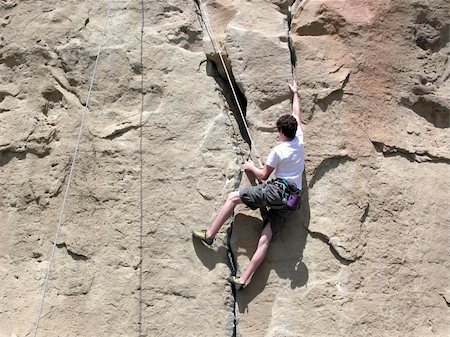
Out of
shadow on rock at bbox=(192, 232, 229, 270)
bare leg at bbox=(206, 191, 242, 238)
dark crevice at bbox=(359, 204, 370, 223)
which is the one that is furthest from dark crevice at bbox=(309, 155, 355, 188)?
shadow on rock at bbox=(192, 232, 229, 270)

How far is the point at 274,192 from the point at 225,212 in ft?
1.28

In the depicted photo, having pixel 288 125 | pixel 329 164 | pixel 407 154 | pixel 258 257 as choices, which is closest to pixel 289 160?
pixel 288 125

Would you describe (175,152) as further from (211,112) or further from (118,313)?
(118,313)

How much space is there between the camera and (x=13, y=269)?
4332 mm

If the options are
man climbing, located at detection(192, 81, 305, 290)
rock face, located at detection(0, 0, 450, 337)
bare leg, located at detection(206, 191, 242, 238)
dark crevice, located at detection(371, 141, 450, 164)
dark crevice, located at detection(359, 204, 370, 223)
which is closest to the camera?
man climbing, located at detection(192, 81, 305, 290)

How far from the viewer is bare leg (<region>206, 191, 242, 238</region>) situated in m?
4.06

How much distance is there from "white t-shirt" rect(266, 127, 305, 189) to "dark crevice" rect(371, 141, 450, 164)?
71 centimetres

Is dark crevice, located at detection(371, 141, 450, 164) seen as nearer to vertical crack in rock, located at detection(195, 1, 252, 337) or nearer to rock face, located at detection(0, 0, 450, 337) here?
rock face, located at detection(0, 0, 450, 337)

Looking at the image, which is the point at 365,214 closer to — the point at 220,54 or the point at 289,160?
the point at 289,160

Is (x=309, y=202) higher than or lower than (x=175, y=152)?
lower

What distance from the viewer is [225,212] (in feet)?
13.3

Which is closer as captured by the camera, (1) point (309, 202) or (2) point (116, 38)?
(1) point (309, 202)

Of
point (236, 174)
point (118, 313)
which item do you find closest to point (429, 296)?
point (236, 174)

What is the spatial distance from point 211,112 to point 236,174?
0.53m
